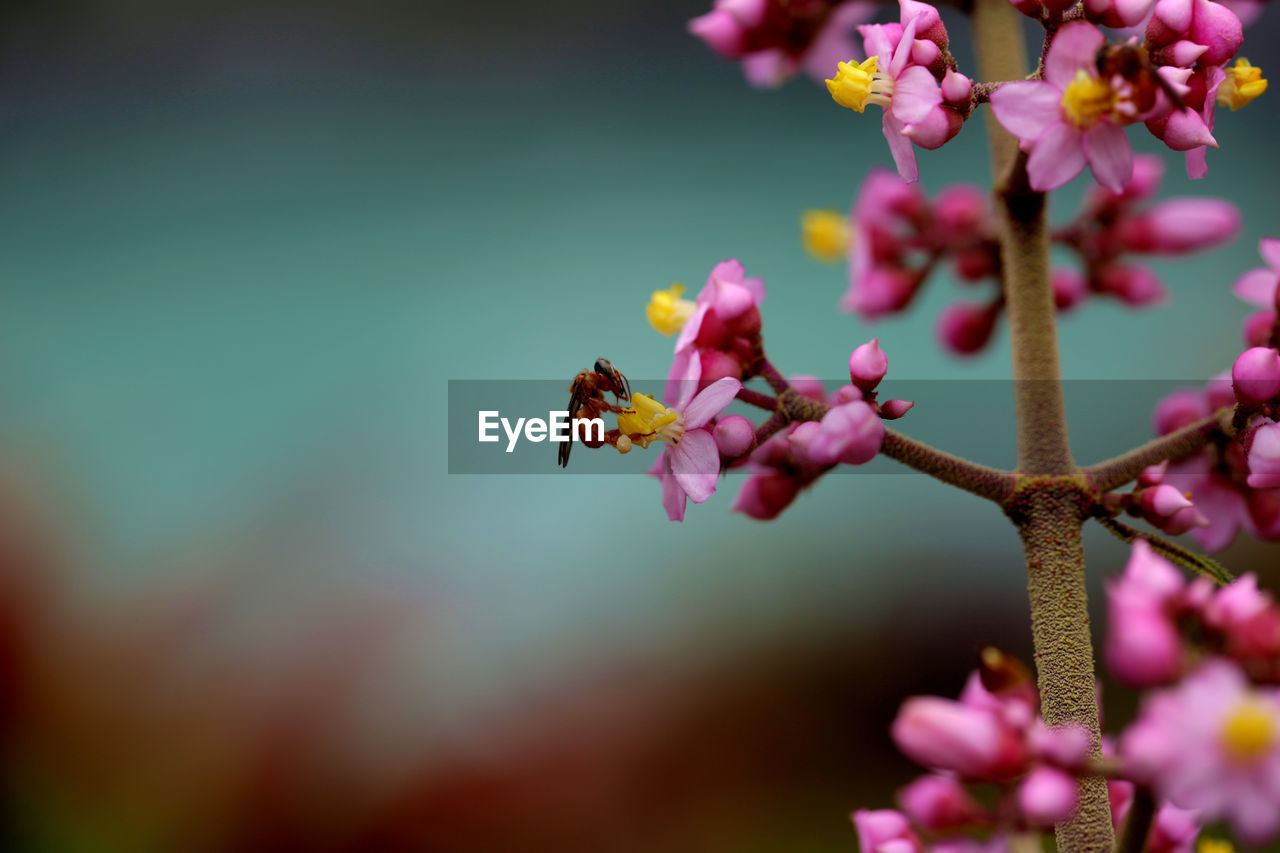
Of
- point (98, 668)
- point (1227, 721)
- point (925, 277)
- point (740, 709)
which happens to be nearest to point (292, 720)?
point (98, 668)

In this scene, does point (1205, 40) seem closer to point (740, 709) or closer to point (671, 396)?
point (671, 396)

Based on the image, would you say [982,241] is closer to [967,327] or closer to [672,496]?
[967,327]

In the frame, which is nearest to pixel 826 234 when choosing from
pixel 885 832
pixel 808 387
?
pixel 808 387

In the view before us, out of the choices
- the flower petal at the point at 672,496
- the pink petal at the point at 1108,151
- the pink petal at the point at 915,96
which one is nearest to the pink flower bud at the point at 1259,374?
the pink petal at the point at 1108,151

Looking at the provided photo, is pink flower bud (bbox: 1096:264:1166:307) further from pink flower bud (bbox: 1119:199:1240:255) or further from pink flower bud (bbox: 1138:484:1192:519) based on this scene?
pink flower bud (bbox: 1138:484:1192:519)

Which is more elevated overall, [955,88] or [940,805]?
[955,88]

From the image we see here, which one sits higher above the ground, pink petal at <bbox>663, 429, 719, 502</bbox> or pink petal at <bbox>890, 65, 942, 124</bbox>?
pink petal at <bbox>890, 65, 942, 124</bbox>

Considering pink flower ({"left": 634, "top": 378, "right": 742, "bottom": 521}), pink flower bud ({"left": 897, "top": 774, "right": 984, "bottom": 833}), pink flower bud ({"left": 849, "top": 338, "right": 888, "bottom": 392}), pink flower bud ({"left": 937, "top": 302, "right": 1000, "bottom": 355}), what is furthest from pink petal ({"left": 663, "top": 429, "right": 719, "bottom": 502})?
pink flower bud ({"left": 937, "top": 302, "right": 1000, "bottom": 355})

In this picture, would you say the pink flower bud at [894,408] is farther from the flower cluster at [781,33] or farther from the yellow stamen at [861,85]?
the flower cluster at [781,33]
